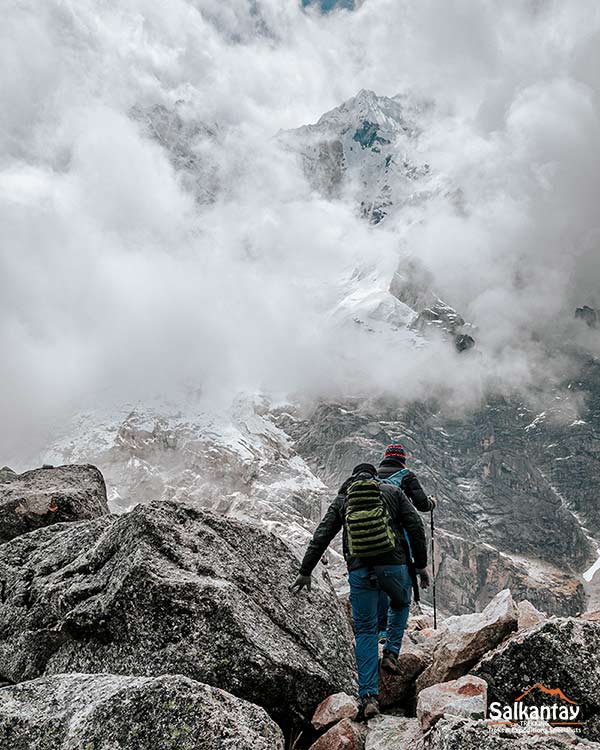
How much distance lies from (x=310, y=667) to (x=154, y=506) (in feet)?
10.6

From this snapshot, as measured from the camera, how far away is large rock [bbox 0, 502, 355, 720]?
22.7ft

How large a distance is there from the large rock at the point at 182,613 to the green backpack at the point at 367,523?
60.5 inches

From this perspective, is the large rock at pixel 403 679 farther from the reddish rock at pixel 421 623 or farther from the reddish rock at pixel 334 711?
the reddish rock at pixel 421 623

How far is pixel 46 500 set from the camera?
43.7 feet

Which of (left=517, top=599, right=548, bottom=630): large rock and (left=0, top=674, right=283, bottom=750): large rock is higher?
(left=517, top=599, right=548, bottom=630): large rock

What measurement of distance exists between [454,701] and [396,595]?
2.16 metres

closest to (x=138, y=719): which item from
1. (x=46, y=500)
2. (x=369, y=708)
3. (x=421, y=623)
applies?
(x=369, y=708)

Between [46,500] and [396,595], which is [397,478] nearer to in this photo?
[396,595]

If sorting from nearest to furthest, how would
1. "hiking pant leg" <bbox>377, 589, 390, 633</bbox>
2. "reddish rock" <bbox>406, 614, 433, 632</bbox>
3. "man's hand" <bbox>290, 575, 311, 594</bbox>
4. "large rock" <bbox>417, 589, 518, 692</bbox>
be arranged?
"large rock" <bbox>417, 589, 518, 692</bbox> < "man's hand" <bbox>290, 575, 311, 594</bbox> < "hiking pant leg" <bbox>377, 589, 390, 633</bbox> < "reddish rock" <bbox>406, 614, 433, 632</bbox>

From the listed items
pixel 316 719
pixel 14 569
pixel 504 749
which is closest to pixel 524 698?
pixel 504 749

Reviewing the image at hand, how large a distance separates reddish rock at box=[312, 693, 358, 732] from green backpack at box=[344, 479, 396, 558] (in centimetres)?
175

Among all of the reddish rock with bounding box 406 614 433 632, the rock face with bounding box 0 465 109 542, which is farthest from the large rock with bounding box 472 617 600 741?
the rock face with bounding box 0 465 109 542

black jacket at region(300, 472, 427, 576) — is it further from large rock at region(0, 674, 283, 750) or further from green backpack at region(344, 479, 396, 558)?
large rock at region(0, 674, 283, 750)

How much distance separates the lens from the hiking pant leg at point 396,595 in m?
7.87
